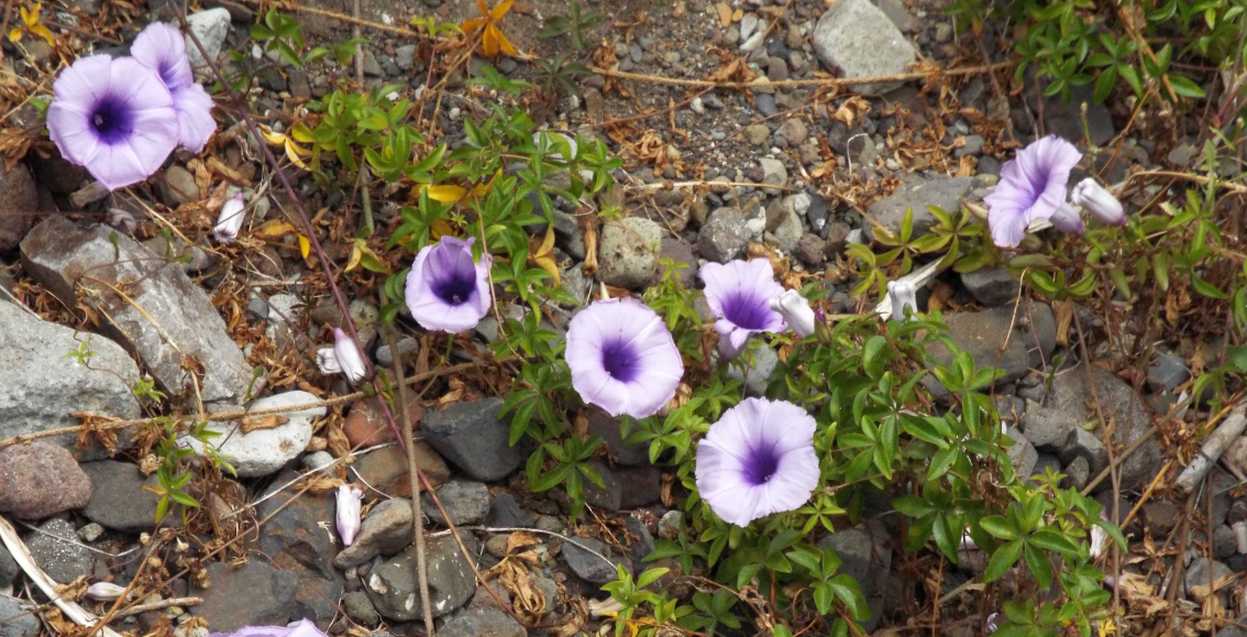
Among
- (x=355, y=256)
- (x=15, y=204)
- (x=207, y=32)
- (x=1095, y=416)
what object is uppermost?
(x=207, y=32)

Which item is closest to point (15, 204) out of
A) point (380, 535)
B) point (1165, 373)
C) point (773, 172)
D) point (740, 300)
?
point (380, 535)

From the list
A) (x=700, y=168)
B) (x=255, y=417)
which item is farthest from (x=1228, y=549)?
(x=255, y=417)

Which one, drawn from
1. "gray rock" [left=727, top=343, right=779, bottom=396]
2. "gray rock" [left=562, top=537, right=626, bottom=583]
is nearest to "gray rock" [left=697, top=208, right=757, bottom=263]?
"gray rock" [left=727, top=343, right=779, bottom=396]

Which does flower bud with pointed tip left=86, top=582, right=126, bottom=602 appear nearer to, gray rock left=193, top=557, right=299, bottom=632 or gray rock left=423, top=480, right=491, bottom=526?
gray rock left=193, top=557, right=299, bottom=632

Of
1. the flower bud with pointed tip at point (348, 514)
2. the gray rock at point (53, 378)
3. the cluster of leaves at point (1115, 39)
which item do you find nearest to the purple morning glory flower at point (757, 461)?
the flower bud with pointed tip at point (348, 514)

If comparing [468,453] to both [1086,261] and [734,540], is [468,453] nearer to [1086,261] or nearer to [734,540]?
[734,540]

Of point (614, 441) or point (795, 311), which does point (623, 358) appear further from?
point (795, 311)
